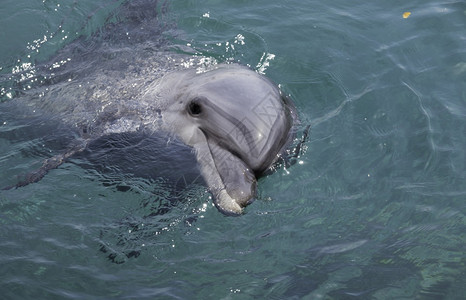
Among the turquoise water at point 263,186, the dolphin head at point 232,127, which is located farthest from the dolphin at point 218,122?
the turquoise water at point 263,186

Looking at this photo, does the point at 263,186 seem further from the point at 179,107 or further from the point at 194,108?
the point at 179,107

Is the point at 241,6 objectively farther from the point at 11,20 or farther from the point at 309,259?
the point at 309,259

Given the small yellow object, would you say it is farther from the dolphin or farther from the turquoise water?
the dolphin

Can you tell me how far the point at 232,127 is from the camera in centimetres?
667

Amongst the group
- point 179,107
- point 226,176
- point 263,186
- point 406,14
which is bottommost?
point 263,186

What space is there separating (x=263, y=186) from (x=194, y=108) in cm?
133

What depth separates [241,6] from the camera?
11.1 m

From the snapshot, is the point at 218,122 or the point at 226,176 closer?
the point at 226,176

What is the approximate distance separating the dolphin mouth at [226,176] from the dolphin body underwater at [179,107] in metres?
0.01

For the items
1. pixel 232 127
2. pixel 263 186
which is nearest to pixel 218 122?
pixel 232 127

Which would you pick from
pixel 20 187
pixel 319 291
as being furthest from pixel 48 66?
pixel 319 291

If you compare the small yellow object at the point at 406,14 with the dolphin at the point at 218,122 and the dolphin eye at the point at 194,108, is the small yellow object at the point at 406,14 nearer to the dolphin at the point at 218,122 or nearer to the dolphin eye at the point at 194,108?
the dolphin at the point at 218,122

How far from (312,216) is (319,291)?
40.6 inches

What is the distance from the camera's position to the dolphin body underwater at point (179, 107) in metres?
6.57
